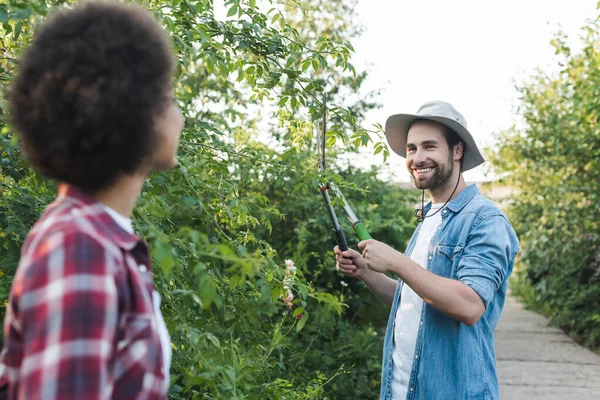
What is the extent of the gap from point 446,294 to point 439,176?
1.99ft

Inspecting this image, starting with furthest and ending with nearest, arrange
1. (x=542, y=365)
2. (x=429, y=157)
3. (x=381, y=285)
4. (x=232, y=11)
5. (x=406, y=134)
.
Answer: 1. (x=542, y=365)
2. (x=406, y=134)
3. (x=381, y=285)
4. (x=429, y=157)
5. (x=232, y=11)

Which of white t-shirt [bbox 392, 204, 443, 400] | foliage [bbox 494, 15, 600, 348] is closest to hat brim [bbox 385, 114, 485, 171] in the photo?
white t-shirt [bbox 392, 204, 443, 400]

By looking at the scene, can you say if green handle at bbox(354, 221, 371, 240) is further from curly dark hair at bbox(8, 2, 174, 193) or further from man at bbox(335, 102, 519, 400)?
curly dark hair at bbox(8, 2, 174, 193)

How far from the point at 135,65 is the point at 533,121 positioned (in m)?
8.25

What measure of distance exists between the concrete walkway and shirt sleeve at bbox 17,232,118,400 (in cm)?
497

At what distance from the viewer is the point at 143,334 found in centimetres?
105

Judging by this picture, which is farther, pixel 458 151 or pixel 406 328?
pixel 458 151

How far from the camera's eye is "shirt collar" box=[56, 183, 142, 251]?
1053 mm

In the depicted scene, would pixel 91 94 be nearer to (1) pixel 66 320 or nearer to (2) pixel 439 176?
(1) pixel 66 320

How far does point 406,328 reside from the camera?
2.62m

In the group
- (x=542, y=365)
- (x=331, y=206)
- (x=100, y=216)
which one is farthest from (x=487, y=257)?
(x=542, y=365)

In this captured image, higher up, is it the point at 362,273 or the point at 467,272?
the point at 467,272

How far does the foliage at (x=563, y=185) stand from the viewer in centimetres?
757

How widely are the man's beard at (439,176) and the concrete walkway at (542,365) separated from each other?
10.6ft
